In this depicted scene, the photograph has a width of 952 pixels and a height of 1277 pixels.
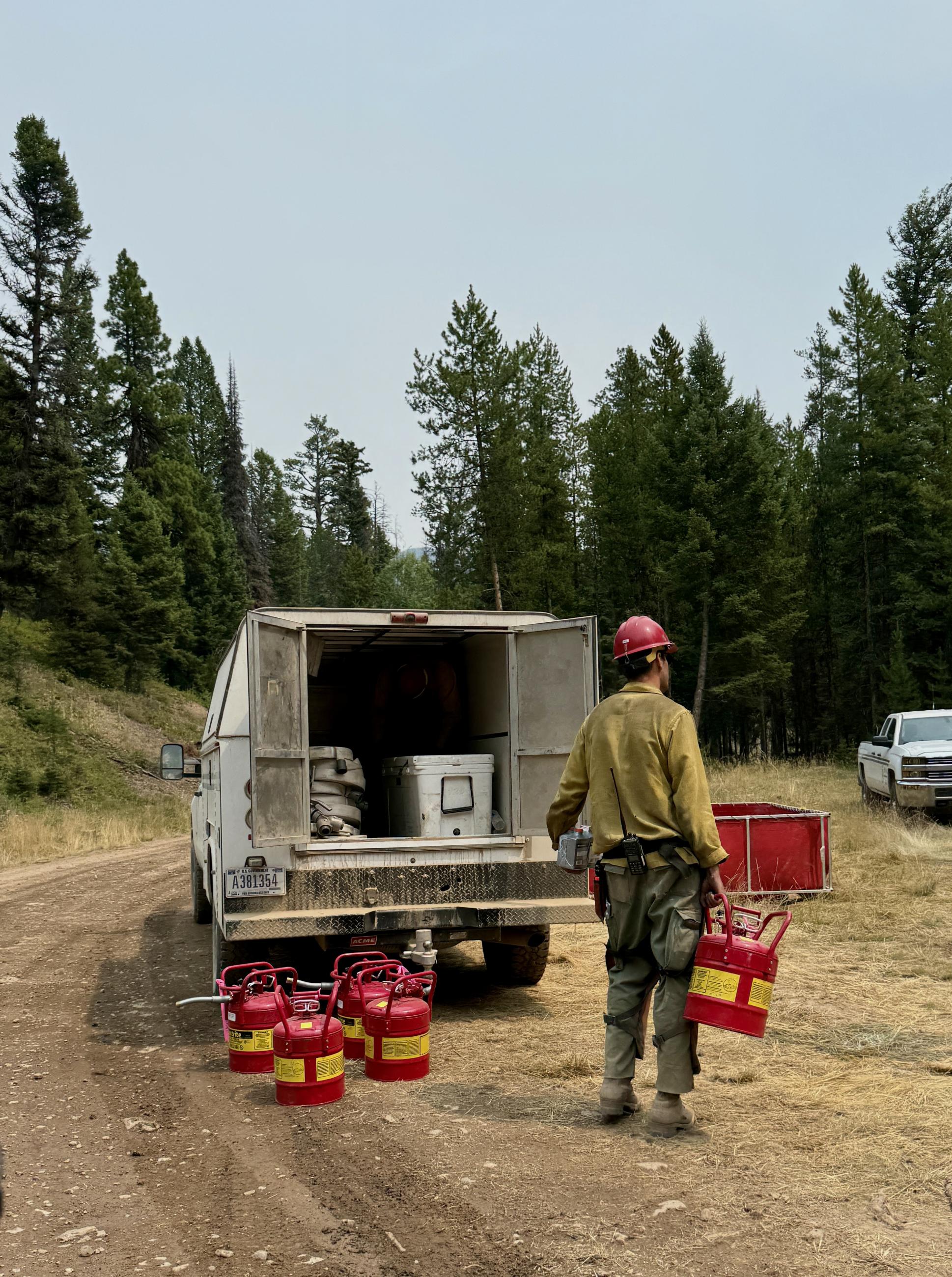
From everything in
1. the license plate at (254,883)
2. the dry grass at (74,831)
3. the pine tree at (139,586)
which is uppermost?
the pine tree at (139,586)

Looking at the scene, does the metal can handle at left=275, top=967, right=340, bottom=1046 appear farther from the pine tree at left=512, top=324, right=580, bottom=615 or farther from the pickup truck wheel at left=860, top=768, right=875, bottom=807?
the pine tree at left=512, top=324, right=580, bottom=615

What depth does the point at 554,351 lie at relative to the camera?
49375 mm

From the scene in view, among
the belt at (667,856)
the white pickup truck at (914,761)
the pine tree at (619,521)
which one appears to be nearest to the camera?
the belt at (667,856)

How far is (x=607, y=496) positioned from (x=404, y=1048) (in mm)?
40923

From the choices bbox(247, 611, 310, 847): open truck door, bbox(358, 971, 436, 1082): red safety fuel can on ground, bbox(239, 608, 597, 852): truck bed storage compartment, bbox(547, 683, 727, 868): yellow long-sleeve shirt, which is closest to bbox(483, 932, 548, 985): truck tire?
bbox(239, 608, 597, 852): truck bed storage compartment

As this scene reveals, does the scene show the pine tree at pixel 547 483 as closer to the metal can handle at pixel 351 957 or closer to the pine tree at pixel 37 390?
the pine tree at pixel 37 390

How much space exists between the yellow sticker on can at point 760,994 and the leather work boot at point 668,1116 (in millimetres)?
514

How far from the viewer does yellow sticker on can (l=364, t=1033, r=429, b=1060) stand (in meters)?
5.71

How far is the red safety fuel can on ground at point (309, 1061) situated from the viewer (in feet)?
17.5

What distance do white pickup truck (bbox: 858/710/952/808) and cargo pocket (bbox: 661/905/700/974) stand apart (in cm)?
1425

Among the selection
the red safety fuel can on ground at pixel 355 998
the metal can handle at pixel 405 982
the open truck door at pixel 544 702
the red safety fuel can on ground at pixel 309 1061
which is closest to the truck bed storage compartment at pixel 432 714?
the open truck door at pixel 544 702

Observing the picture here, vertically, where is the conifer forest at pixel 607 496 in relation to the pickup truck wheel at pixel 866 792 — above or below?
above

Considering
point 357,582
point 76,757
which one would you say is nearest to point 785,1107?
point 76,757

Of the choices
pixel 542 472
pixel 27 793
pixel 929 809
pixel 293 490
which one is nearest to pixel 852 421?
pixel 542 472
